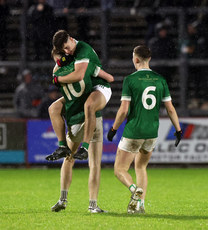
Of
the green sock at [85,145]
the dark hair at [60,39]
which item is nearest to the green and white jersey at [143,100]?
the green sock at [85,145]

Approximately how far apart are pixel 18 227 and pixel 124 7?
44.2 feet

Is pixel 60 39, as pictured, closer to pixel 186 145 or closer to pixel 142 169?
pixel 142 169

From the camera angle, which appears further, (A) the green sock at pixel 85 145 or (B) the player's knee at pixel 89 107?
(B) the player's knee at pixel 89 107

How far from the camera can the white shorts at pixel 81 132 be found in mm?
8664

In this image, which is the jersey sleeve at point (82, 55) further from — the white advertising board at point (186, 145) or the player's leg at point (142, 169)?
the white advertising board at point (186, 145)

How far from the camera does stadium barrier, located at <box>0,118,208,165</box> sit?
1691 cm

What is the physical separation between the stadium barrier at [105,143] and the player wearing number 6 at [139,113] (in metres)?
8.42

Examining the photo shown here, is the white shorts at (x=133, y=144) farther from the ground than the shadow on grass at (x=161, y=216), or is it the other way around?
the white shorts at (x=133, y=144)

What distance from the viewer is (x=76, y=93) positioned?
857 cm

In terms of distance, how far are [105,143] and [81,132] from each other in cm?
814

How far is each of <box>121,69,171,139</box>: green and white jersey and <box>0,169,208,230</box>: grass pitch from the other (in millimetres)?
1087

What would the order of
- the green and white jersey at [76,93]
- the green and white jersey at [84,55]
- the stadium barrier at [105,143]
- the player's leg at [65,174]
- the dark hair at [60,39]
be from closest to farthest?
the dark hair at [60,39], the green and white jersey at [84,55], the green and white jersey at [76,93], the player's leg at [65,174], the stadium barrier at [105,143]

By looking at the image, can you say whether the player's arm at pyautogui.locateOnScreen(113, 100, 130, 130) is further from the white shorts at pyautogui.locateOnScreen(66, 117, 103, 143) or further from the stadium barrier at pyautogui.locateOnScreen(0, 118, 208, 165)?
the stadium barrier at pyautogui.locateOnScreen(0, 118, 208, 165)

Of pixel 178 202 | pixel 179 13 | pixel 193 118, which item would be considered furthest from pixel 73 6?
pixel 178 202
